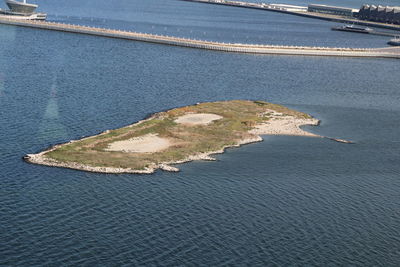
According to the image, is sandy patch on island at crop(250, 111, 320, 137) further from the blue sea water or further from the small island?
the blue sea water

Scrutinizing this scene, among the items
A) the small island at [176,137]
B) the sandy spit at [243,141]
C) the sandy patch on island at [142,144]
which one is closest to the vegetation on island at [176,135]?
the small island at [176,137]

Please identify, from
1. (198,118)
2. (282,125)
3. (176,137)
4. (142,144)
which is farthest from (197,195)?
(282,125)

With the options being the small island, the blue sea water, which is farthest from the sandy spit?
the blue sea water

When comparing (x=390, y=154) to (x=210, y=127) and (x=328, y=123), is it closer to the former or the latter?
(x=328, y=123)

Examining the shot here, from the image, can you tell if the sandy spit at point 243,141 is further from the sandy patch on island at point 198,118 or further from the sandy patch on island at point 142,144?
the sandy patch on island at point 198,118

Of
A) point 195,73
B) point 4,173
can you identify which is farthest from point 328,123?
point 4,173

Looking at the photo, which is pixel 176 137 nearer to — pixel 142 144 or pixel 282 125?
pixel 142 144
